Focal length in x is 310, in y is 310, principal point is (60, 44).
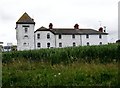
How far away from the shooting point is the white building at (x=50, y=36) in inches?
3025

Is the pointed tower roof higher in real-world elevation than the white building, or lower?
higher

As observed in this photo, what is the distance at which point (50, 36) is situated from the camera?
3147 inches

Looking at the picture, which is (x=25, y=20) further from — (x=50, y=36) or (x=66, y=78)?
(x=66, y=78)

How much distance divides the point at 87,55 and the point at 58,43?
59442 mm

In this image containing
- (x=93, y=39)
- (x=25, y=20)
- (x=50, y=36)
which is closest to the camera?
(x=25, y=20)

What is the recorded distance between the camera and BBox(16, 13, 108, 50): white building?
76831mm

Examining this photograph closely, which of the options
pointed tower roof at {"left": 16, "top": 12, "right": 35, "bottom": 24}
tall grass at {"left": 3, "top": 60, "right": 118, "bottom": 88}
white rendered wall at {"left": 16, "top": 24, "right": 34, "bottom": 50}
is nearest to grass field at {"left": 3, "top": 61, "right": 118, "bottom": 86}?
tall grass at {"left": 3, "top": 60, "right": 118, "bottom": 88}

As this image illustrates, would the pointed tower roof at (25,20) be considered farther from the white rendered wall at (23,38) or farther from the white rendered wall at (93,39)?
the white rendered wall at (93,39)

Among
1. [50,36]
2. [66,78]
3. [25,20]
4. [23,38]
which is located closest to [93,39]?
[50,36]

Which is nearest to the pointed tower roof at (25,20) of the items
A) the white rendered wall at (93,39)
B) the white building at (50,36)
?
the white building at (50,36)

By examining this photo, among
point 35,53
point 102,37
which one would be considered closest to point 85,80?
point 35,53

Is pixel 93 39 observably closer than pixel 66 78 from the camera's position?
No

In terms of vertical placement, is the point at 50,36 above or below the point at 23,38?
above

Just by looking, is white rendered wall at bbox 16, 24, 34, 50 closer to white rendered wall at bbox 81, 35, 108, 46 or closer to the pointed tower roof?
the pointed tower roof
